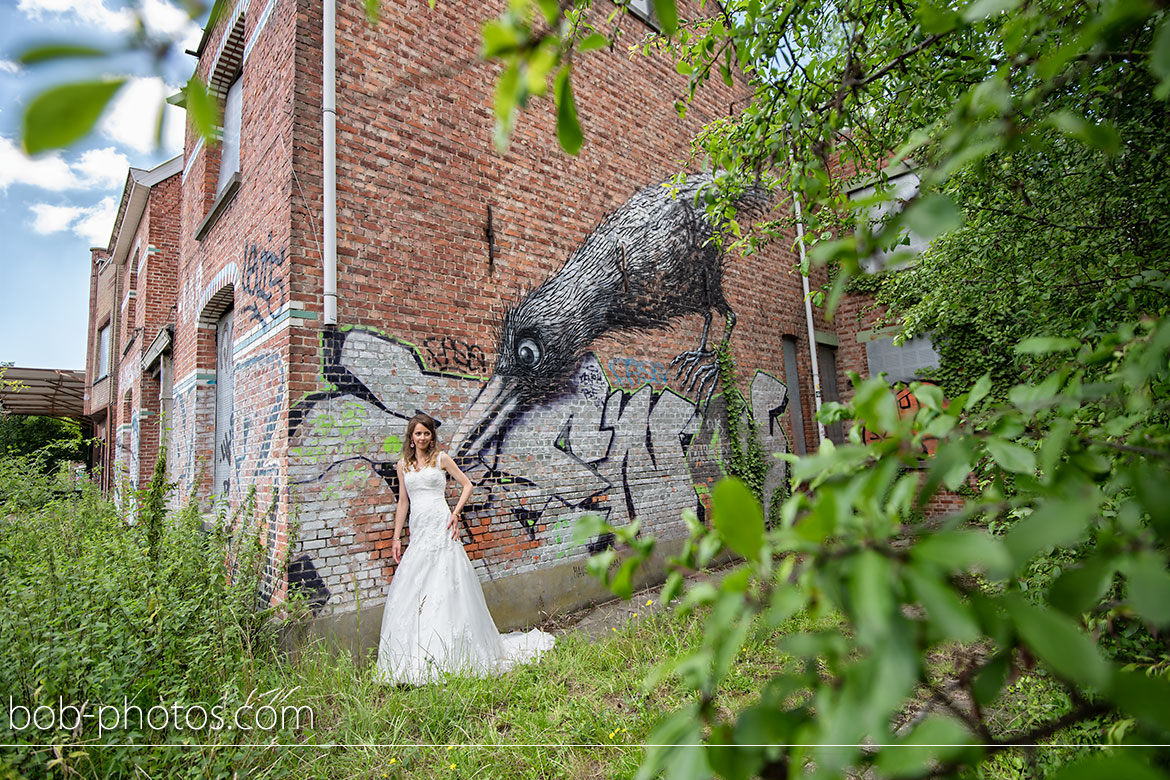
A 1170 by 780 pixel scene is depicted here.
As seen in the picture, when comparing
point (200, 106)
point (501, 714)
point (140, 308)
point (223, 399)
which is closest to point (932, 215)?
point (200, 106)

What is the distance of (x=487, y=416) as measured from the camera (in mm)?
5199

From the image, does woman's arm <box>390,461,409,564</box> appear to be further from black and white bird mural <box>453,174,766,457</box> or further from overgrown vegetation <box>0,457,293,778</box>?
overgrown vegetation <box>0,457,293,778</box>

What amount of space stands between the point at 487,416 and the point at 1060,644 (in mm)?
4911

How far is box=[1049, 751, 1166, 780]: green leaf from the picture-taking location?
17.6 inches

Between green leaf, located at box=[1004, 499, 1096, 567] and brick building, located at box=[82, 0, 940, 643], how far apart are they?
3797 mm

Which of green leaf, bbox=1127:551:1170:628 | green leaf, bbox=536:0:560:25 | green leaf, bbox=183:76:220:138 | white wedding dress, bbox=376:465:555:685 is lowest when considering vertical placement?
white wedding dress, bbox=376:465:555:685

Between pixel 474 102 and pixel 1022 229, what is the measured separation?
4.70m

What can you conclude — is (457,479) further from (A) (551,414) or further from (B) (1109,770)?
(B) (1109,770)

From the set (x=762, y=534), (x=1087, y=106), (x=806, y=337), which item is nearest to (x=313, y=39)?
(x=1087, y=106)

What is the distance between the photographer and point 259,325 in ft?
15.8

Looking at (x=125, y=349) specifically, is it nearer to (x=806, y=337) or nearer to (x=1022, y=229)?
(x=806, y=337)

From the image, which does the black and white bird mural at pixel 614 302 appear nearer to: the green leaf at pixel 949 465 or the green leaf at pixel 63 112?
the green leaf at pixel 949 465

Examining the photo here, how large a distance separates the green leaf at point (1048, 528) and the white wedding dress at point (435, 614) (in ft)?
12.6

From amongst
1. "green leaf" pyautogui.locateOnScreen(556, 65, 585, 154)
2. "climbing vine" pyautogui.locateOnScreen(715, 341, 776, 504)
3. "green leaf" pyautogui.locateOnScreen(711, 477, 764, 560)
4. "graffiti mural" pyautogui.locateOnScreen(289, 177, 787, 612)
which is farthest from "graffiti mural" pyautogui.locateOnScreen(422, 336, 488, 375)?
"green leaf" pyautogui.locateOnScreen(711, 477, 764, 560)
